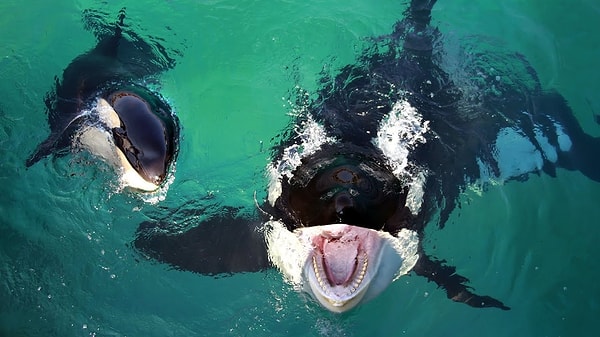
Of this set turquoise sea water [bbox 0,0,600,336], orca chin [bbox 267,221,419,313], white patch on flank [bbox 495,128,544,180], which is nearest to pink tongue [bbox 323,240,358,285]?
orca chin [bbox 267,221,419,313]

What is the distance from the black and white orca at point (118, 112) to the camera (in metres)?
6.87

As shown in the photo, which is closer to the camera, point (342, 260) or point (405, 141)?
point (342, 260)

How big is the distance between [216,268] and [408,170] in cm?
270

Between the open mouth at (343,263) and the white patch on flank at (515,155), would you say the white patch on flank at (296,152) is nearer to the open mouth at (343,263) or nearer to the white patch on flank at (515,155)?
the open mouth at (343,263)

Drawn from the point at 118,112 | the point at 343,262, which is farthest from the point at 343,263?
the point at 118,112

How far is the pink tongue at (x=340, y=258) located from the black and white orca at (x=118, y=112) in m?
2.30

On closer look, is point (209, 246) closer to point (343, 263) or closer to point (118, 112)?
point (118, 112)

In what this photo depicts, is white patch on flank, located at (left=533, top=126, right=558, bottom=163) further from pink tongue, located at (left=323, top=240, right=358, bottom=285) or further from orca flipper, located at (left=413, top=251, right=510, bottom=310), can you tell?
pink tongue, located at (left=323, top=240, right=358, bottom=285)

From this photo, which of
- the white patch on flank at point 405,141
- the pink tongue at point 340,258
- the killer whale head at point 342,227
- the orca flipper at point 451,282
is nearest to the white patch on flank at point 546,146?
the white patch on flank at point 405,141

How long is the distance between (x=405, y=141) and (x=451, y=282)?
1.84m

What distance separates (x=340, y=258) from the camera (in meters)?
5.98

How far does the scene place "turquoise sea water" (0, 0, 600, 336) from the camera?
711 centimetres

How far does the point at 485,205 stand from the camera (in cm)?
785

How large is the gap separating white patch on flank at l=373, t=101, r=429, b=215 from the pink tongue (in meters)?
1.31
